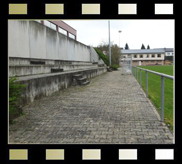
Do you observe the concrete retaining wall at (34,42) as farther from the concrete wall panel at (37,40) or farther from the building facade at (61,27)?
the building facade at (61,27)

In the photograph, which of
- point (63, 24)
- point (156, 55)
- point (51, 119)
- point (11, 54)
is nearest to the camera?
point (51, 119)

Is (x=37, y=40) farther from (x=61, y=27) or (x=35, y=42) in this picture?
(x=61, y=27)

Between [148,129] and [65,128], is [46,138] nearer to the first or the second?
[65,128]

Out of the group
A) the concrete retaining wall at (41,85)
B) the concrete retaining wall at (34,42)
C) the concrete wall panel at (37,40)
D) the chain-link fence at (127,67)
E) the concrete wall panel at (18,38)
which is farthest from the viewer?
the chain-link fence at (127,67)

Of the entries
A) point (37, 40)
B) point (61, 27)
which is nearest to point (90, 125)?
point (37, 40)

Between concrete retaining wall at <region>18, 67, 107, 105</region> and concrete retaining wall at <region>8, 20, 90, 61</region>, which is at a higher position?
concrete retaining wall at <region>8, 20, 90, 61</region>

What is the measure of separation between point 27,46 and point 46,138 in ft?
21.6

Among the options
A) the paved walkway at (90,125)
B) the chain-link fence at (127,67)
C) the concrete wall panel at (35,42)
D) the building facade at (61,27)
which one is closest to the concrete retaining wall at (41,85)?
the paved walkway at (90,125)

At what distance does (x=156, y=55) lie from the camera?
82.4m

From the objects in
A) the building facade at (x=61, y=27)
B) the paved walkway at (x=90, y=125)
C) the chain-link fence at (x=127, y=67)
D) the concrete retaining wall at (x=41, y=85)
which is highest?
the building facade at (x=61, y=27)

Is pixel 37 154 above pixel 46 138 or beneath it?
above

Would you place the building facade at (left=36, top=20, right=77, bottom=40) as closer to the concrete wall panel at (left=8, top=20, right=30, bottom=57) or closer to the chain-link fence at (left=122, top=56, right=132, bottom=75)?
the chain-link fence at (left=122, top=56, right=132, bottom=75)

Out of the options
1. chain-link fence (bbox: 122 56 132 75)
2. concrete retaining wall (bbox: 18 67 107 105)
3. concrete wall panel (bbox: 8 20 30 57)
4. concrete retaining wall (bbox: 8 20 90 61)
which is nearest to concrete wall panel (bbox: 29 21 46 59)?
concrete retaining wall (bbox: 8 20 90 61)
